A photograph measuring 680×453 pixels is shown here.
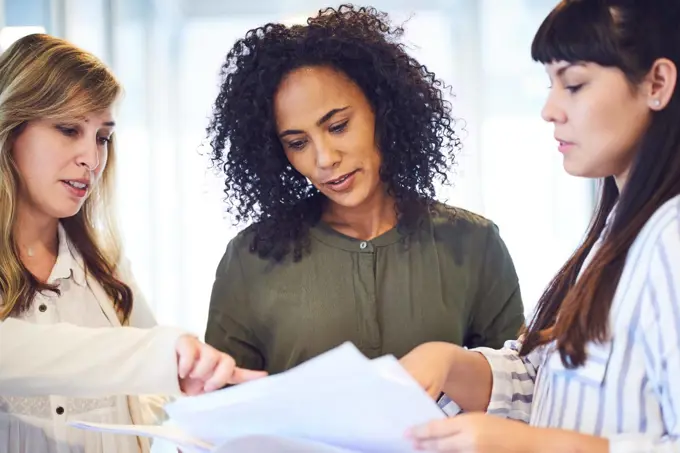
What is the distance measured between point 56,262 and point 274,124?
0.44 metres

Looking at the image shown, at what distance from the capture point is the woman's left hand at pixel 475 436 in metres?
0.76

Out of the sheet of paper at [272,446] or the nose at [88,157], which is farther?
the nose at [88,157]

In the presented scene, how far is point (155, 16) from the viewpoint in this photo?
2.91 m

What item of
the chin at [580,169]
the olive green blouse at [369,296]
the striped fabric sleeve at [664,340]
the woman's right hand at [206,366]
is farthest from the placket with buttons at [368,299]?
the striped fabric sleeve at [664,340]

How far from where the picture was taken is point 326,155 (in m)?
1.30

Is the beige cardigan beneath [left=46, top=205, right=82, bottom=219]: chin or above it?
beneath

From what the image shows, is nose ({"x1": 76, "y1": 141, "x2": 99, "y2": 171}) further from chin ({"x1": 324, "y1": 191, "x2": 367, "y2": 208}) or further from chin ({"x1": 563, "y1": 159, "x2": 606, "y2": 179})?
chin ({"x1": 563, "y1": 159, "x2": 606, "y2": 179})

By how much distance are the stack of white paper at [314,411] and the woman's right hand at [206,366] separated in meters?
0.13

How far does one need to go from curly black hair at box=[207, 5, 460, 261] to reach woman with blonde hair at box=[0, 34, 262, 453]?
0.22 metres

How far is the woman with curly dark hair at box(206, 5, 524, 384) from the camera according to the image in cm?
133

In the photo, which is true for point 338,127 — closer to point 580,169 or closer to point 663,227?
point 580,169

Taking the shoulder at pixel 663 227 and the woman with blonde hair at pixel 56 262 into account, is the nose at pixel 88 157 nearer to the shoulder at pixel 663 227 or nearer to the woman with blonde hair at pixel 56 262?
the woman with blonde hair at pixel 56 262

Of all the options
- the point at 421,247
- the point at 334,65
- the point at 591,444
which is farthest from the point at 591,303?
the point at 334,65

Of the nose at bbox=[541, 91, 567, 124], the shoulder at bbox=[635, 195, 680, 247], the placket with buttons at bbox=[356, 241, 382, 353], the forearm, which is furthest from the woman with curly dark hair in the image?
the shoulder at bbox=[635, 195, 680, 247]
